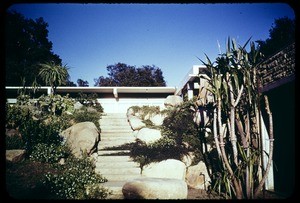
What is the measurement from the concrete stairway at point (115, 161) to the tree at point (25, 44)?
18.9 m

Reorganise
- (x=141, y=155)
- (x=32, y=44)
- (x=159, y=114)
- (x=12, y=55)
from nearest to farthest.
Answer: (x=141, y=155)
(x=159, y=114)
(x=12, y=55)
(x=32, y=44)

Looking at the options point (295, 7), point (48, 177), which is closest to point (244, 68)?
point (295, 7)

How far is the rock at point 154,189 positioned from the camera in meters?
5.50

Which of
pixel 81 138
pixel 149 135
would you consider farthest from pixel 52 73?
pixel 149 135

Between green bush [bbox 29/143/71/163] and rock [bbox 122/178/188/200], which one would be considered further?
green bush [bbox 29/143/71/163]

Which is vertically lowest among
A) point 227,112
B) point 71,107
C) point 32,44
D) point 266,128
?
point 266,128

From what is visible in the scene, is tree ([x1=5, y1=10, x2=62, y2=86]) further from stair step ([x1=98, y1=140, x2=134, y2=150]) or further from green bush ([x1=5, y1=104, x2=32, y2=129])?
stair step ([x1=98, y1=140, x2=134, y2=150])

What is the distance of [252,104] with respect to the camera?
575 centimetres

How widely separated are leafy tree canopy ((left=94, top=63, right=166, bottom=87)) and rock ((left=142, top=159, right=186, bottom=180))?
→ 25333 millimetres

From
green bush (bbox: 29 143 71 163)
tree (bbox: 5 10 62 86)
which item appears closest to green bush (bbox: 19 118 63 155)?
green bush (bbox: 29 143 71 163)

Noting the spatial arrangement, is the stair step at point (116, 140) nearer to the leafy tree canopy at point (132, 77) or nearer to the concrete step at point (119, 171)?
the concrete step at point (119, 171)

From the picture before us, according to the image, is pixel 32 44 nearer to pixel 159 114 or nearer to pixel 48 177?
pixel 159 114

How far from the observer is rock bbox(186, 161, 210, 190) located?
702 centimetres

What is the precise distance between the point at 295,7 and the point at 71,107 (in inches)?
515
